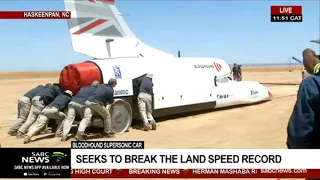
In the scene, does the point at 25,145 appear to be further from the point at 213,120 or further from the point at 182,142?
the point at 213,120

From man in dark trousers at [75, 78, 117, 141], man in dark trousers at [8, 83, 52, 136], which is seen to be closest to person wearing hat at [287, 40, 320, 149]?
man in dark trousers at [75, 78, 117, 141]

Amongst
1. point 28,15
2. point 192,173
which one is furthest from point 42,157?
point 28,15

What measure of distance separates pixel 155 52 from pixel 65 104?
5994 millimetres

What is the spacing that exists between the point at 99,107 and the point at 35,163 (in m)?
4.77

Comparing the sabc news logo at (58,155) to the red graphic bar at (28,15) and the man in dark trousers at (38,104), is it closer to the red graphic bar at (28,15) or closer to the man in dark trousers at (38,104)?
the man in dark trousers at (38,104)

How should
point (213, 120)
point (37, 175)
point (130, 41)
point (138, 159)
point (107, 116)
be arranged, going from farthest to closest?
point (130, 41) → point (213, 120) → point (107, 116) → point (37, 175) → point (138, 159)

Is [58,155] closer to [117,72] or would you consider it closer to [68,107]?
[68,107]

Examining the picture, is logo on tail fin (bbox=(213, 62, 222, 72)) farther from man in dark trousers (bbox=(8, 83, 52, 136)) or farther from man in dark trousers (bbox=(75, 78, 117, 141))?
man in dark trousers (bbox=(8, 83, 52, 136))

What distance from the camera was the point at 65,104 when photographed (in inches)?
388

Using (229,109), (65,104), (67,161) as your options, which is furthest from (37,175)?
(229,109)

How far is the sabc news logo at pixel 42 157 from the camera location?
457 cm

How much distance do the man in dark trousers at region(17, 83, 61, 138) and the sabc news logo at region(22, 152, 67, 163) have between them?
5.69m

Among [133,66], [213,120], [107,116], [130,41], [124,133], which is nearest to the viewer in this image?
[107,116]

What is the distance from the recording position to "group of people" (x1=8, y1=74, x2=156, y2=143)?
9328mm
